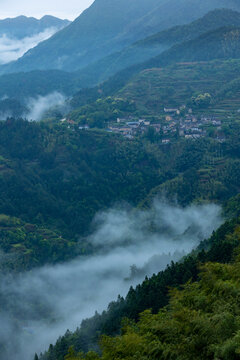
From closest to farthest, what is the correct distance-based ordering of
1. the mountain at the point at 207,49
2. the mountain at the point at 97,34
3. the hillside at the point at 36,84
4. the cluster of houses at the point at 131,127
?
the cluster of houses at the point at 131,127 → the mountain at the point at 207,49 → the hillside at the point at 36,84 → the mountain at the point at 97,34

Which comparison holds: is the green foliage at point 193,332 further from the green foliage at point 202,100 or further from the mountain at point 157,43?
the mountain at point 157,43

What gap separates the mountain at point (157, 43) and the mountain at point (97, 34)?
93.3 ft

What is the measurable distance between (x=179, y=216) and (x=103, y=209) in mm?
9220

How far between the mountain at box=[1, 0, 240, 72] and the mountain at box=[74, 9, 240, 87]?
28423 millimetres

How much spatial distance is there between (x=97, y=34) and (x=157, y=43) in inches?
2304

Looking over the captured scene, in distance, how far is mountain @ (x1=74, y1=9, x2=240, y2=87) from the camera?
97.2m

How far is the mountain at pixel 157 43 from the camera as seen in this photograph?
97.2 metres

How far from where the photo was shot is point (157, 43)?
4050 inches

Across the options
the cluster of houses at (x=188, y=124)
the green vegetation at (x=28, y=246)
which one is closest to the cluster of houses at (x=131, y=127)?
the cluster of houses at (x=188, y=124)

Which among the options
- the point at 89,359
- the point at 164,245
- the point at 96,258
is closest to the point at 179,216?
the point at 164,245

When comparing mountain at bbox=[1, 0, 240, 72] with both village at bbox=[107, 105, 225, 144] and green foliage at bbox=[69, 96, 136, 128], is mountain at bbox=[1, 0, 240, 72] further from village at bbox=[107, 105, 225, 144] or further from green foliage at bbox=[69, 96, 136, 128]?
village at bbox=[107, 105, 225, 144]

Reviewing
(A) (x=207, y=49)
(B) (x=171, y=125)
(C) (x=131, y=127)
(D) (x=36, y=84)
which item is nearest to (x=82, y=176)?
(C) (x=131, y=127)

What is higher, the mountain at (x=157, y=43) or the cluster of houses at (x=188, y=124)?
the mountain at (x=157, y=43)

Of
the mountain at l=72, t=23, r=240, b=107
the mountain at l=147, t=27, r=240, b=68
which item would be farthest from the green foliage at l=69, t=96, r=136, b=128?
the mountain at l=147, t=27, r=240, b=68
